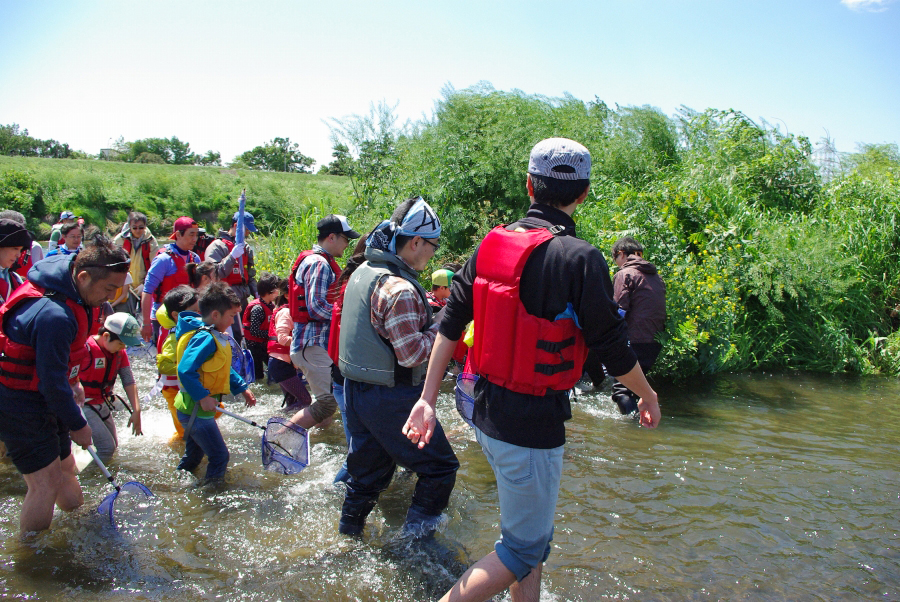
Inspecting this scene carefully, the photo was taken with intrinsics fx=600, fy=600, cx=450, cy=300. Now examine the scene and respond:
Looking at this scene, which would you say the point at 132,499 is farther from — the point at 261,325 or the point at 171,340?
the point at 261,325

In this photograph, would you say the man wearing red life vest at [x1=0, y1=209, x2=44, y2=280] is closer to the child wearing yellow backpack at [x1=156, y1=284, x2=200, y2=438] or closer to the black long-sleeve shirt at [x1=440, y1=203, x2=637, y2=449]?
the child wearing yellow backpack at [x1=156, y1=284, x2=200, y2=438]

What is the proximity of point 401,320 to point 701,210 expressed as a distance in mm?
7002

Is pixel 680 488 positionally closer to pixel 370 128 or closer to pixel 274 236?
pixel 370 128

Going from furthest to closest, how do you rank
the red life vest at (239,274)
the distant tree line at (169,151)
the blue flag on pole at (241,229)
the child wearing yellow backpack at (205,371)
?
1. the distant tree line at (169,151)
2. the blue flag on pole at (241,229)
3. the red life vest at (239,274)
4. the child wearing yellow backpack at (205,371)

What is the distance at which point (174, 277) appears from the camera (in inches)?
255

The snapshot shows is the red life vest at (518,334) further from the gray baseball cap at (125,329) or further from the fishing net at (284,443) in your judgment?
the gray baseball cap at (125,329)

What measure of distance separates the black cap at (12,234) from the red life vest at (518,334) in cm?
425

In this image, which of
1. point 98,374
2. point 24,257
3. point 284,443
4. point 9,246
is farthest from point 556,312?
point 24,257

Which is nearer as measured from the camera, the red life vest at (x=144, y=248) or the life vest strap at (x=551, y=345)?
the life vest strap at (x=551, y=345)

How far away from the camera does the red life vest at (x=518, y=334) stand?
2271 millimetres

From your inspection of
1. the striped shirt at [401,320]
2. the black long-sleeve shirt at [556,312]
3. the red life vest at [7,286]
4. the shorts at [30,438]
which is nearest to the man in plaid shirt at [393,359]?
the striped shirt at [401,320]

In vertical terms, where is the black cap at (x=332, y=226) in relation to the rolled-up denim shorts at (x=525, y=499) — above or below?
above

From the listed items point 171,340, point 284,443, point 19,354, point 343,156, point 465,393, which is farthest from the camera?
point 343,156

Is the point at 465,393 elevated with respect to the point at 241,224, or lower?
lower
